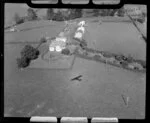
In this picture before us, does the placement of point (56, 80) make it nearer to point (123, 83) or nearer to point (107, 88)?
→ point (107, 88)

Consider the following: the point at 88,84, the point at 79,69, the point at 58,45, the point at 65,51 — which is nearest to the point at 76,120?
the point at 58,45

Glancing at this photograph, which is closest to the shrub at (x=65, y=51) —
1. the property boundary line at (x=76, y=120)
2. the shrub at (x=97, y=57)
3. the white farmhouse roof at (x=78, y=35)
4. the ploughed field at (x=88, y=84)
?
the white farmhouse roof at (x=78, y=35)

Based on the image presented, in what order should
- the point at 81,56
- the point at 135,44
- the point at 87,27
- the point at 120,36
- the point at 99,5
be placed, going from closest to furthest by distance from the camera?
the point at 99,5 → the point at 87,27 → the point at 81,56 → the point at 135,44 → the point at 120,36

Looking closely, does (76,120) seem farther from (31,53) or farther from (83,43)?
(83,43)

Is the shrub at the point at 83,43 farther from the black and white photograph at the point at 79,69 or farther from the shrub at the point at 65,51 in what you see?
the shrub at the point at 65,51

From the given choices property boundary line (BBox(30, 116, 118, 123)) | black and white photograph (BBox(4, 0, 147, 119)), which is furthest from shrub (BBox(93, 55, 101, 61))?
property boundary line (BBox(30, 116, 118, 123))

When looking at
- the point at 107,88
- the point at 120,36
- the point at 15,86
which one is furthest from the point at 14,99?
the point at 120,36

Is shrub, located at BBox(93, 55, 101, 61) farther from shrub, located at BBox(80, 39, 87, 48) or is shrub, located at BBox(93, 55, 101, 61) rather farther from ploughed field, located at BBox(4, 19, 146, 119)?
shrub, located at BBox(80, 39, 87, 48)

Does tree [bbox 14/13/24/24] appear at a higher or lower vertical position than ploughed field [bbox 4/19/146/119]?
higher
